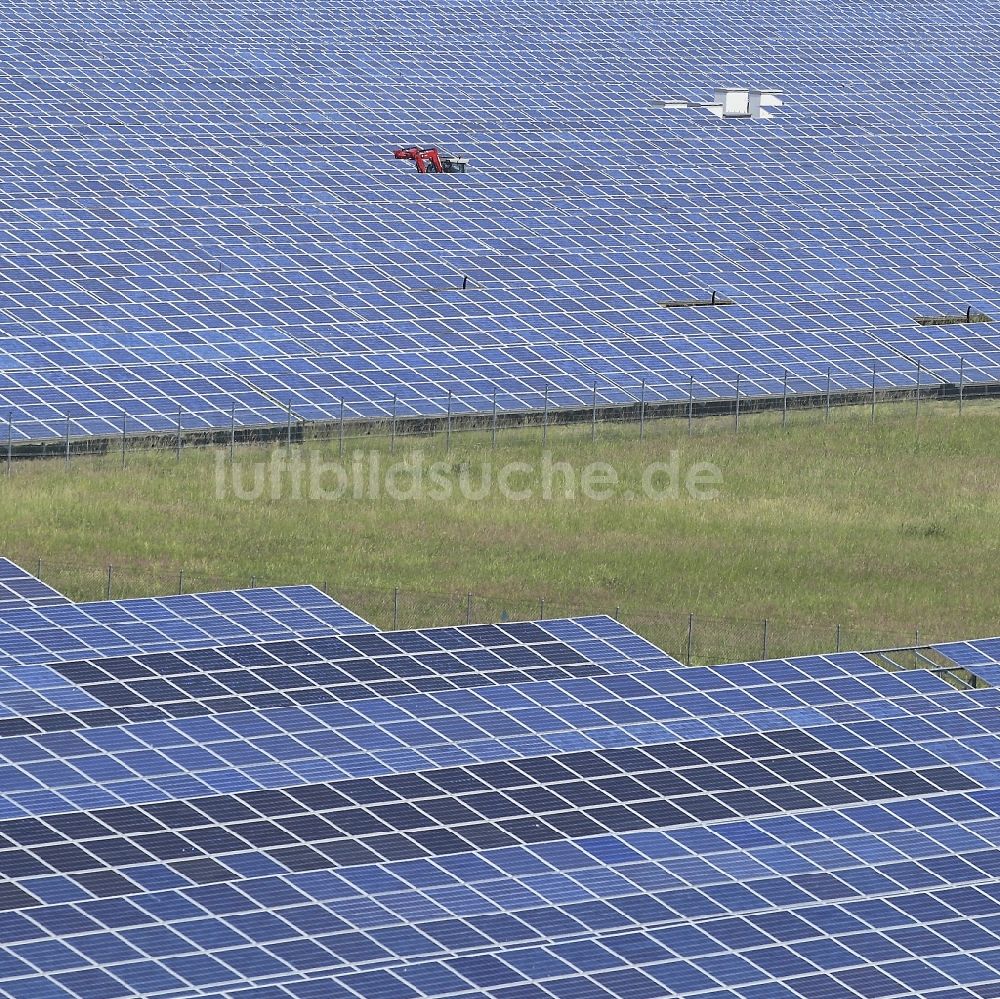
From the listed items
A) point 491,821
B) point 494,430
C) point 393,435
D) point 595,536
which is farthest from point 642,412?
point 491,821

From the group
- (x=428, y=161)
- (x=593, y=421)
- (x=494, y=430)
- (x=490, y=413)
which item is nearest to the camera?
(x=494, y=430)

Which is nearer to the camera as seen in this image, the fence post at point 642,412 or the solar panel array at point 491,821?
the solar panel array at point 491,821

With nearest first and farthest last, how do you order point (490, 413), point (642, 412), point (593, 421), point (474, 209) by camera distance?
point (490, 413) < point (593, 421) < point (642, 412) < point (474, 209)

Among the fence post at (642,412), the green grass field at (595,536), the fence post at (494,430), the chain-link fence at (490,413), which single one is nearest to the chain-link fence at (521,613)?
the green grass field at (595,536)

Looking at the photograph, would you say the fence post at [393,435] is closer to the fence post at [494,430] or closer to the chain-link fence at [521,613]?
the fence post at [494,430]

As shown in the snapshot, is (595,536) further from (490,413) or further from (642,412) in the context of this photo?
(642,412)

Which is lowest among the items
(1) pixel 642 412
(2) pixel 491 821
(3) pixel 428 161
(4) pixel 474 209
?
(1) pixel 642 412

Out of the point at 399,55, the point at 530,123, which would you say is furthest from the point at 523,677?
the point at 399,55
